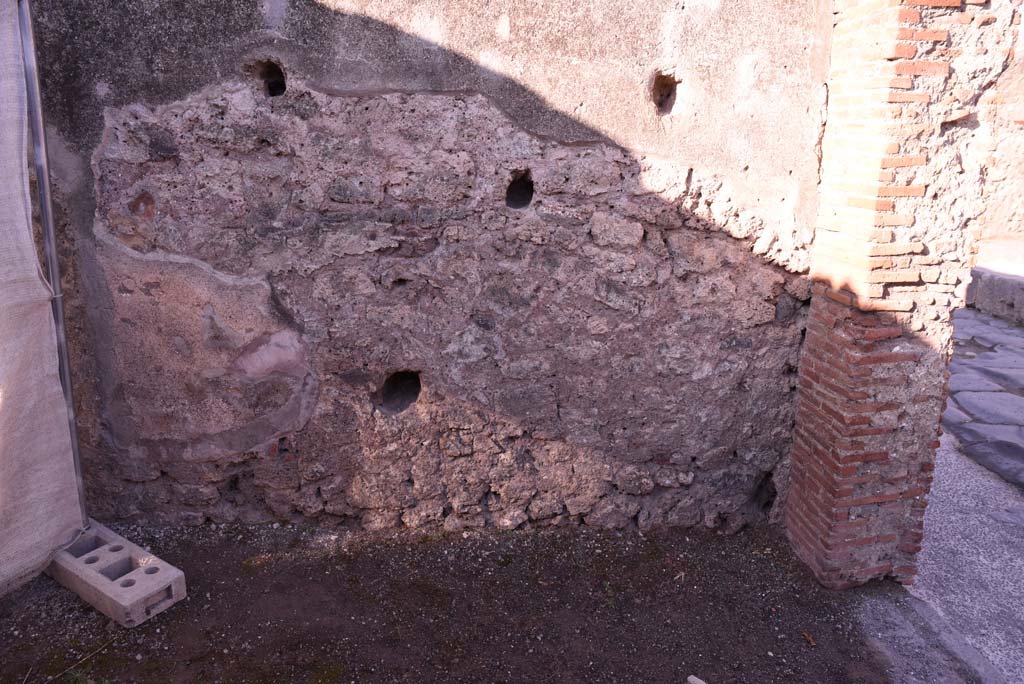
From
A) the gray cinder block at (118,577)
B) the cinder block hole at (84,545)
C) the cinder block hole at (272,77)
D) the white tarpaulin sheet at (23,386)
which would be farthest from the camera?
the cinder block hole at (84,545)

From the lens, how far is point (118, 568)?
2.59 meters

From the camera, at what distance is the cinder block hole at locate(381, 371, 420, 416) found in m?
2.89

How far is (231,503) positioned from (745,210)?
228cm

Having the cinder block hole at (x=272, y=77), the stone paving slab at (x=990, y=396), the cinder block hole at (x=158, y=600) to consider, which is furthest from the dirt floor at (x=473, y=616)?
→ the stone paving slab at (x=990, y=396)

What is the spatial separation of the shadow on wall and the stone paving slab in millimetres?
2113

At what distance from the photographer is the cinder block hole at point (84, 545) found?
2.65 meters

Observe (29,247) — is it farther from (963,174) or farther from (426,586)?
(963,174)

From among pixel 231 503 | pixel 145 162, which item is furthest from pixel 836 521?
pixel 145 162

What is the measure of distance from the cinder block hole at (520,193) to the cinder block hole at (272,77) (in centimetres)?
86

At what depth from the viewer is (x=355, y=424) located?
111 inches

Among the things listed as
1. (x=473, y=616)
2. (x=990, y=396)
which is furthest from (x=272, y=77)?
(x=990, y=396)

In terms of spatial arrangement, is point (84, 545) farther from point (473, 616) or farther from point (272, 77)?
point (272, 77)

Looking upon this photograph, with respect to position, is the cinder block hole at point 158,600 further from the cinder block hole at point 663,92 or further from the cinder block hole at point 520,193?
the cinder block hole at point 663,92

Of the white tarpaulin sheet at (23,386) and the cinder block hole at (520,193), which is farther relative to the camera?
the cinder block hole at (520,193)
